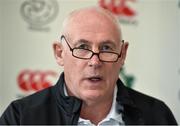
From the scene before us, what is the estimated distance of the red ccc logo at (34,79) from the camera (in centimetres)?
218

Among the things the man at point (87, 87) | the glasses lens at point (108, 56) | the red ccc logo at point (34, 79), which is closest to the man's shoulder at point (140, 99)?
the man at point (87, 87)

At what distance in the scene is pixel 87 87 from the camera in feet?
3.69

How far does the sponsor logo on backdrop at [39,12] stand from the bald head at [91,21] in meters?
1.02

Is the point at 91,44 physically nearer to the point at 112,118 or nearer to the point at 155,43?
the point at 112,118

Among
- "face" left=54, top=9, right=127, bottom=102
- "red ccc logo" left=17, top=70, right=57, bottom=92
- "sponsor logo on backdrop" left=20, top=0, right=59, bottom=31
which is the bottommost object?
"red ccc logo" left=17, top=70, right=57, bottom=92

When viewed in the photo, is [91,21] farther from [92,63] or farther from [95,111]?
[95,111]

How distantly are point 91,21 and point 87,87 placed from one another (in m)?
0.22

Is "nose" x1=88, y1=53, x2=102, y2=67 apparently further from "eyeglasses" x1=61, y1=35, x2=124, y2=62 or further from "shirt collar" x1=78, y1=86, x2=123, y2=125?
"shirt collar" x1=78, y1=86, x2=123, y2=125

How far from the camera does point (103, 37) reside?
3.72 ft

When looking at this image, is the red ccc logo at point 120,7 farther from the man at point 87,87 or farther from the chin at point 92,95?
the chin at point 92,95

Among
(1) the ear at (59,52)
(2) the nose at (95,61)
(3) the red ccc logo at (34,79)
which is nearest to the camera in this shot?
(2) the nose at (95,61)

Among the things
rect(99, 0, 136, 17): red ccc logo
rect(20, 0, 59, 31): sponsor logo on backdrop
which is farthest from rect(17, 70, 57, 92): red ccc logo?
rect(99, 0, 136, 17): red ccc logo

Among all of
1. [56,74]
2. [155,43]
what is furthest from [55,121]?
[155,43]

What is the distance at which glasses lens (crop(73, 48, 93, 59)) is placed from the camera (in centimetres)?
113
